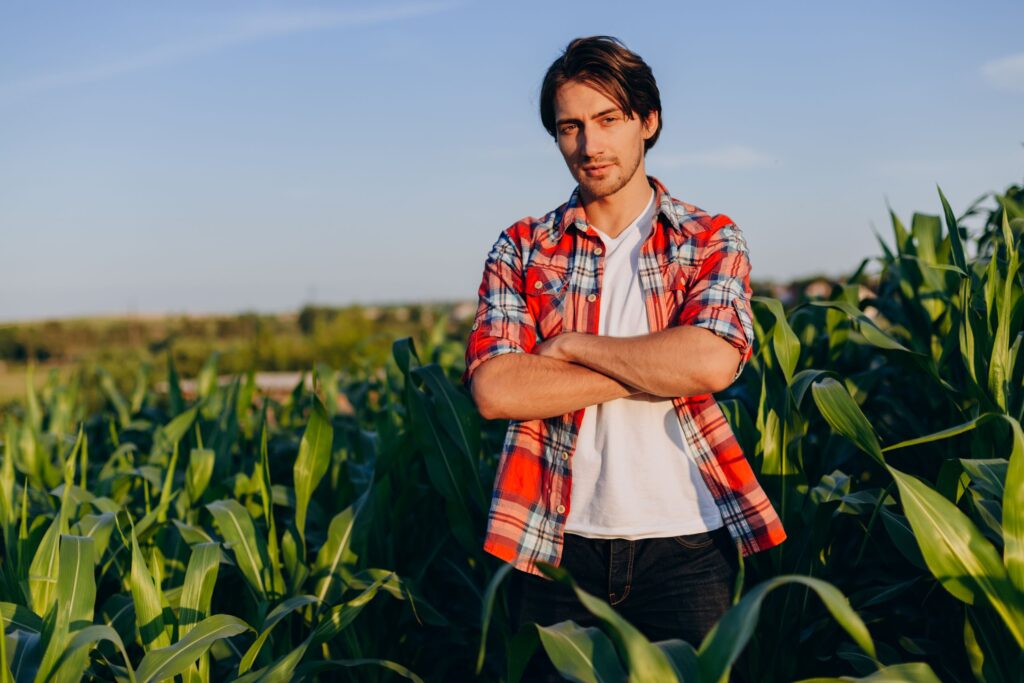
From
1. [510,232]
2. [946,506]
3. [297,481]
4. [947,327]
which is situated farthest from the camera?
[947,327]

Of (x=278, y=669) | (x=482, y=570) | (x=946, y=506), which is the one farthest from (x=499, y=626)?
(x=946, y=506)

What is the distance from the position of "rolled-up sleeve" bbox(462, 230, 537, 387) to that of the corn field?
0.51m

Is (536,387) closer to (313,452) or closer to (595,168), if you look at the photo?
(595,168)

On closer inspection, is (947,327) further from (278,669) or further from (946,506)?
(278,669)

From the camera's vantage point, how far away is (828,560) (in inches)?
96.8

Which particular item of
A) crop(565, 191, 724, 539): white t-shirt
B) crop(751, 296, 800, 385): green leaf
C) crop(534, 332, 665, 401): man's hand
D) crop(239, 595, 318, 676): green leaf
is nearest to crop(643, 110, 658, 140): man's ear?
crop(565, 191, 724, 539): white t-shirt

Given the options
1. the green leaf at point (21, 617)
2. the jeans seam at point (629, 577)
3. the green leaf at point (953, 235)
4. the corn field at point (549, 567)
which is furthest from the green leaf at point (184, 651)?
the green leaf at point (953, 235)

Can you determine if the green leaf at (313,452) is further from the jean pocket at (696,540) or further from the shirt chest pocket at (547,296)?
the jean pocket at (696,540)

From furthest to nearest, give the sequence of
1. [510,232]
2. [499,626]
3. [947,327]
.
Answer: [947,327] → [499,626] → [510,232]

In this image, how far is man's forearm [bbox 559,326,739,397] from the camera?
177 centimetres

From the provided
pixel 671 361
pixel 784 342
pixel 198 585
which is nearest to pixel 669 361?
pixel 671 361

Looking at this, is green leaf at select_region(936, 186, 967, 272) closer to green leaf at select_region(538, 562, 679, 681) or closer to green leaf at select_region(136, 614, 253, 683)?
green leaf at select_region(538, 562, 679, 681)

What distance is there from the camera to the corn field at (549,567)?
1.76m

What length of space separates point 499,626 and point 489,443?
34.8 inches
